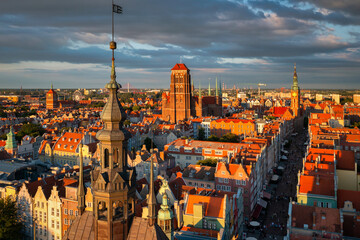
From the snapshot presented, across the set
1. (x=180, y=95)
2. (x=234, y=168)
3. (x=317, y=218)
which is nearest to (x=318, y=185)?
(x=317, y=218)

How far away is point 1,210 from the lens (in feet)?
127

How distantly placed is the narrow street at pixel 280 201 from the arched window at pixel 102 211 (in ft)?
91.3

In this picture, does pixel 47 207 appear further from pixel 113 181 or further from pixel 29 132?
pixel 29 132

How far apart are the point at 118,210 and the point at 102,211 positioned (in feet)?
2.33

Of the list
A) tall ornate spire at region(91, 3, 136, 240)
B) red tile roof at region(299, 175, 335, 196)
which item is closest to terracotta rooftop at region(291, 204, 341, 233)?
red tile roof at region(299, 175, 335, 196)

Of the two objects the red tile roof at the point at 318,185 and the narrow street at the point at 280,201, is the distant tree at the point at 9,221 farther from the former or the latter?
the red tile roof at the point at 318,185

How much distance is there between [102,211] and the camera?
1473 centimetres

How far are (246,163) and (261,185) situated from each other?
8.23 m

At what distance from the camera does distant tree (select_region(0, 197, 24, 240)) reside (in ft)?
126

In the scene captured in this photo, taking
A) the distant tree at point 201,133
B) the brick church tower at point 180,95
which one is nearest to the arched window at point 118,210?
the distant tree at point 201,133

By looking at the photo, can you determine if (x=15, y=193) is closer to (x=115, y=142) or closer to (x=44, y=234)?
(x=44, y=234)

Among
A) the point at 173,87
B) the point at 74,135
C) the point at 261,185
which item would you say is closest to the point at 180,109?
the point at 173,87

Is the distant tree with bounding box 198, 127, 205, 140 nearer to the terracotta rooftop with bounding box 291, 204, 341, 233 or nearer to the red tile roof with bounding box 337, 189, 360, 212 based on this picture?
the red tile roof with bounding box 337, 189, 360, 212

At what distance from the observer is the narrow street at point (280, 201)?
1810 inches
